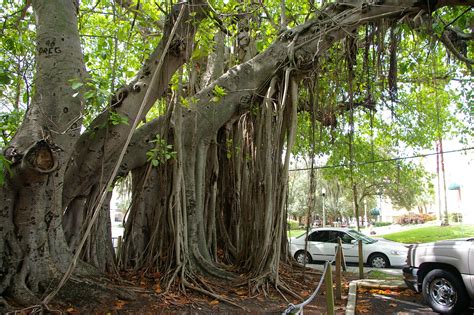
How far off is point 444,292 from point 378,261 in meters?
6.05

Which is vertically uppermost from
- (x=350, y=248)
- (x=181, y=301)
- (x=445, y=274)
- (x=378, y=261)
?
(x=445, y=274)

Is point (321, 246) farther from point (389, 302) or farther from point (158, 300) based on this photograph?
point (158, 300)

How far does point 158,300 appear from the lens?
4.54 meters

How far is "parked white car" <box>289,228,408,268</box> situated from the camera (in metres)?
11.2

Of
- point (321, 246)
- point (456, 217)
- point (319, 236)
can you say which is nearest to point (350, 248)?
point (321, 246)

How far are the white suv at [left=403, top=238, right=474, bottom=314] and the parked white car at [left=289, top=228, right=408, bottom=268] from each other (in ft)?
16.2

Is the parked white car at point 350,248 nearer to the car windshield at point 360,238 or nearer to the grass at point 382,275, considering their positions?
the car windshield at point 360,238

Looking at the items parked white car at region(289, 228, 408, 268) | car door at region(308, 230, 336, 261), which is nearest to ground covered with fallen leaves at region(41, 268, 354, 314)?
parked white car at region(289, 228, 408, 268)

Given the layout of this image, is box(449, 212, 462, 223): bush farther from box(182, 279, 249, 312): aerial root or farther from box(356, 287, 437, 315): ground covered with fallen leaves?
box(182, 279, 249, 312): aerial root

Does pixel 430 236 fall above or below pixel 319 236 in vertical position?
below

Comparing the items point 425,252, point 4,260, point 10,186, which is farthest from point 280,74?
point 4,260

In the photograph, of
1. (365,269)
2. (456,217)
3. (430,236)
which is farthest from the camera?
(456,217)

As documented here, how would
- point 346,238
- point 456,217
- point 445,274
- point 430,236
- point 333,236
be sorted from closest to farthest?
point 445,274
point 346,238
point 333,236
point 430,236
point 456,217

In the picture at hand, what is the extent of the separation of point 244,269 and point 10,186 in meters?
3.29
